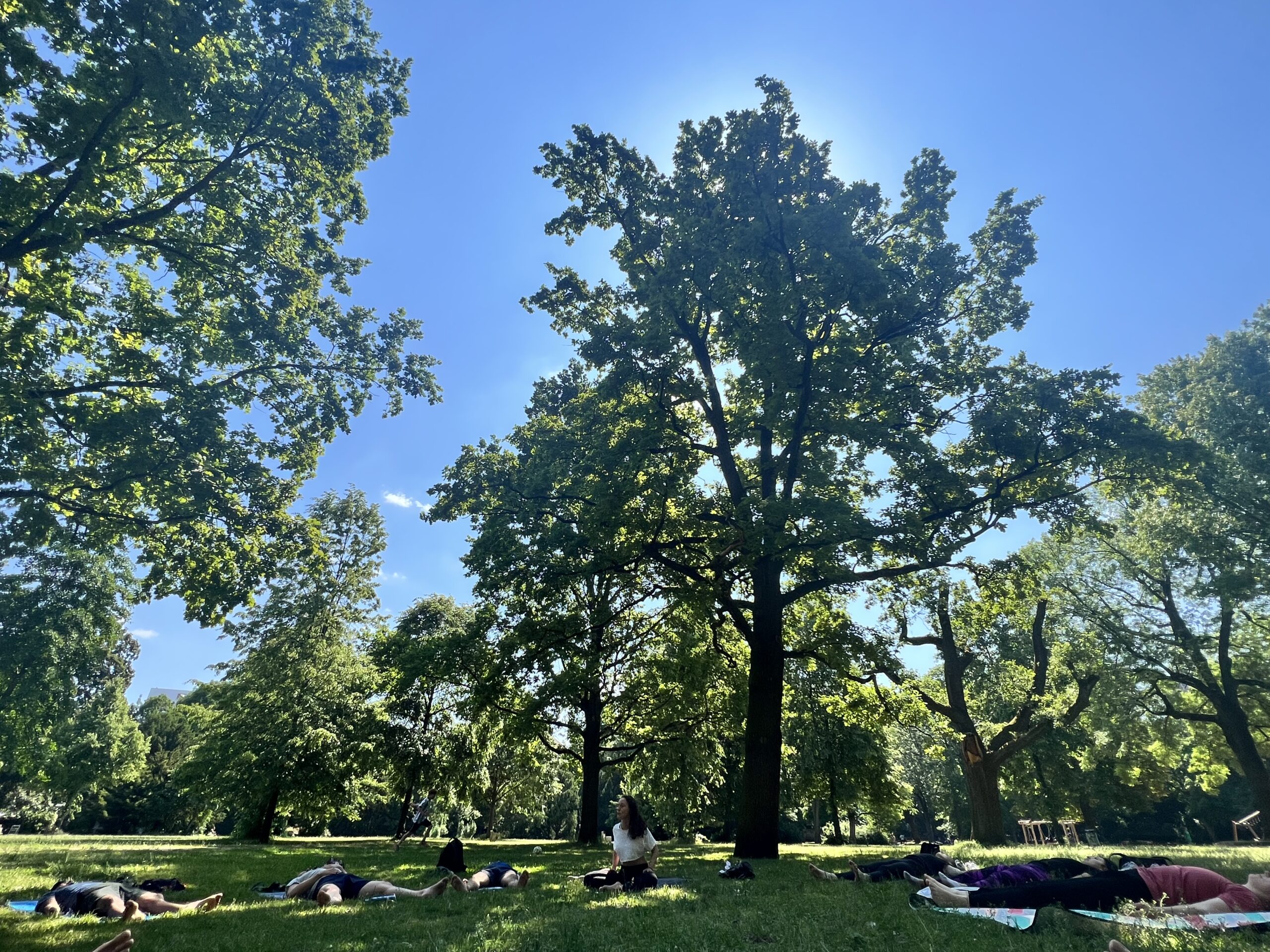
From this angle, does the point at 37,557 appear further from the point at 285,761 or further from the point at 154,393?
the point at 154,393

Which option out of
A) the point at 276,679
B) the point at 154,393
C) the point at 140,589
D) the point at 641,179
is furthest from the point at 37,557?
the point at 641,179

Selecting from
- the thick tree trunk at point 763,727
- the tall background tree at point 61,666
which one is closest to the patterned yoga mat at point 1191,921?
the thick tree trunk at point 763,727

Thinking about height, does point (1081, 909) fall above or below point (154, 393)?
below

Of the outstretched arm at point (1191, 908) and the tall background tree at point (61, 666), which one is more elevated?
the tall background tree at point (61, 666)

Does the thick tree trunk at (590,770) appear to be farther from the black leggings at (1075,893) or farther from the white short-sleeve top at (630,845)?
the black leggings at (1075,893)

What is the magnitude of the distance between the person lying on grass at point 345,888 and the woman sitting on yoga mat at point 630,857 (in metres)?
2.57

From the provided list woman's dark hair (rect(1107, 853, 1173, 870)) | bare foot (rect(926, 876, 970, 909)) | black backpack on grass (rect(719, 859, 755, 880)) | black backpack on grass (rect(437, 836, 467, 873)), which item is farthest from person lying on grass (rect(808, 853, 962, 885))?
black backpack on grass (rect(437, 836, 467, 873))

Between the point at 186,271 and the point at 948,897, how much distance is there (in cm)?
1907

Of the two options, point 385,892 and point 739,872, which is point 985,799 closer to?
point 739,872

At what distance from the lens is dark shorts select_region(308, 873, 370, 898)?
8.61 metres

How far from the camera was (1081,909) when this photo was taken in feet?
19.8

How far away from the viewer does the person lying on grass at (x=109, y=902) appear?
6992 mm

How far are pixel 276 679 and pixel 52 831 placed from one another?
54.7m

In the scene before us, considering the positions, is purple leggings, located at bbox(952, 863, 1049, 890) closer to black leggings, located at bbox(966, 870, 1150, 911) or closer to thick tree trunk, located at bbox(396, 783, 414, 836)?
black leggings, located at bbox(966, 870, 1150, 911)
